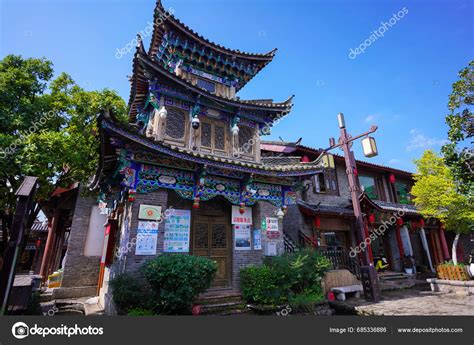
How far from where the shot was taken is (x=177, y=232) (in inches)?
301

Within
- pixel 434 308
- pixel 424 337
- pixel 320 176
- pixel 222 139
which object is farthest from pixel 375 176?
pixel 424 337

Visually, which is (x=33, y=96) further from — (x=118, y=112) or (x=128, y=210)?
(x=128, y=210)

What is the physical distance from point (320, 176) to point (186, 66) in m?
8.94

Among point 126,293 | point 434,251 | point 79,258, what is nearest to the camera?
point 126,293

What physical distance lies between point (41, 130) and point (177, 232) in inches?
217

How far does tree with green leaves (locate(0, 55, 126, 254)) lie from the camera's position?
6980 millimetres

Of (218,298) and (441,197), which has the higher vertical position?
(441,197)

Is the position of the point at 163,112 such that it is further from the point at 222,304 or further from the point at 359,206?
the point at 359,206

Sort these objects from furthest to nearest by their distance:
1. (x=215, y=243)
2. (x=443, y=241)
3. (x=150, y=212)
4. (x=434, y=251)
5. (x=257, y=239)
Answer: (x=434, y=251)
(x=443, y=241)
(x=257, y=239)
(x=215, y=243)
(x=150, y=212)

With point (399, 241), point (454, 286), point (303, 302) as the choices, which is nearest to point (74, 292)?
point (303, 302)

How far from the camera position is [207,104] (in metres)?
9.28

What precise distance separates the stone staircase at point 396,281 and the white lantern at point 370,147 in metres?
5.85

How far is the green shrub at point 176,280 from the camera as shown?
576 cm

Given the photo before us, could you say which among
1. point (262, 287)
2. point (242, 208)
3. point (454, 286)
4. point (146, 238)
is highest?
point (242, 208)
